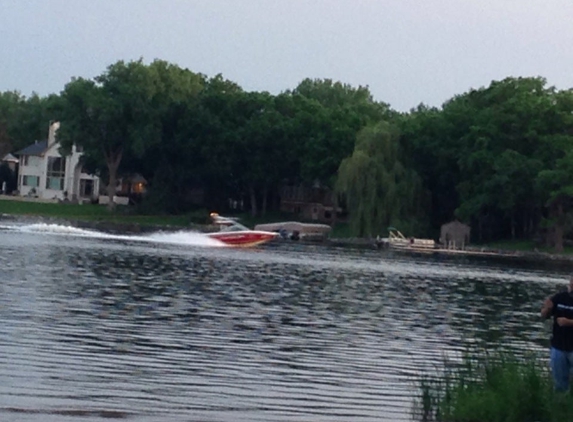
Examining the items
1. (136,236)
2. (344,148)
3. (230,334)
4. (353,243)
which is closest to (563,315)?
(230,334)

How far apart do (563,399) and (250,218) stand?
9806cm

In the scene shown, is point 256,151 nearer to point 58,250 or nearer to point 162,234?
point 162,234

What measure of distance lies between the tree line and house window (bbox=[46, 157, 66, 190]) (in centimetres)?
1546

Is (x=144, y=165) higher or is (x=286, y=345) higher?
(x=144, y=165)

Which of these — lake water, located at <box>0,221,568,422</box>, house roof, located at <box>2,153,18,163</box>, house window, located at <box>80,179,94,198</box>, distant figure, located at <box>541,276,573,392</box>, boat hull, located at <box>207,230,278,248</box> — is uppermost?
house roof, located at <box>2,153,18,163</box>

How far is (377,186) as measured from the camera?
3597 inches

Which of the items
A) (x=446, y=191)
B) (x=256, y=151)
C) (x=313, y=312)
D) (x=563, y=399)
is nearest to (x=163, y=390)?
(x=563, y=399)

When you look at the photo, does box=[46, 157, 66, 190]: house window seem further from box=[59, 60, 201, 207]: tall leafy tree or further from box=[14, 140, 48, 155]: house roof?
box=[59, 60, 201, 207]: tall leafy tree

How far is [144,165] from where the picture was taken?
121125 mm

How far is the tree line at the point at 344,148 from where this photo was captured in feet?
308

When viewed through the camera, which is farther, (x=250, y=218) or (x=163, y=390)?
(x=250, y=218)

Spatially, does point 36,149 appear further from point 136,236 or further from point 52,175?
point 136,236

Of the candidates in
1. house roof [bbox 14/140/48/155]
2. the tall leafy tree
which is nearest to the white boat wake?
the tall leafy tree

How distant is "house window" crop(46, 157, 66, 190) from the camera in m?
138
